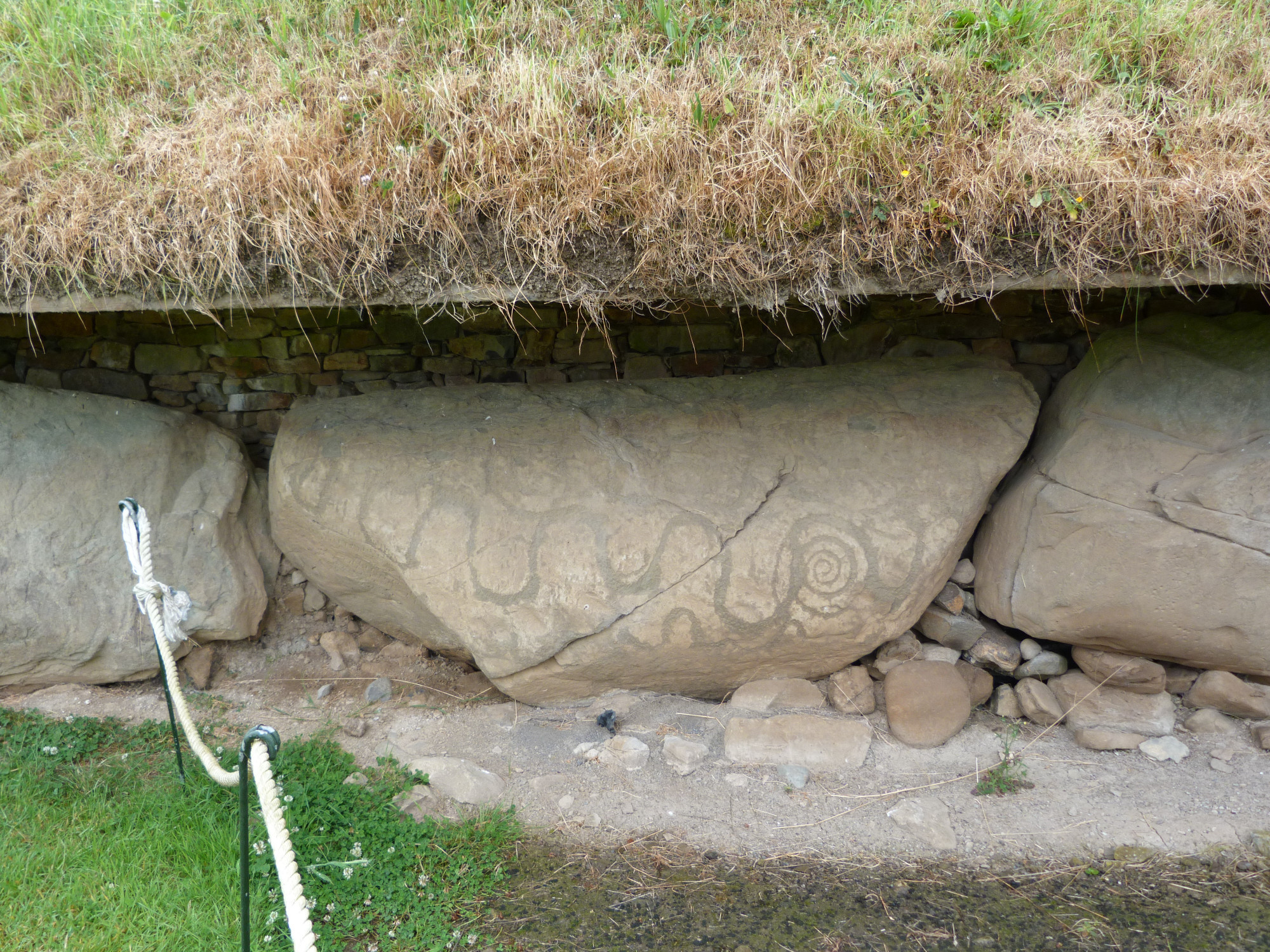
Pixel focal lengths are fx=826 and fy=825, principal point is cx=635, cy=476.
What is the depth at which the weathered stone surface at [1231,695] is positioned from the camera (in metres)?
2.80

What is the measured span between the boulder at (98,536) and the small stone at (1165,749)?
10.7ft

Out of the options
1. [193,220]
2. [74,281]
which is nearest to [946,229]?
[193,220]

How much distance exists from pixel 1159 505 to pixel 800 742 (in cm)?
142

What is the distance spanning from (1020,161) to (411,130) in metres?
1.77

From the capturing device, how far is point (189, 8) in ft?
11.0

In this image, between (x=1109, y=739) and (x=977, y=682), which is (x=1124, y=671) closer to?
(x=1109, y=739)

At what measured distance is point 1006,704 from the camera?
9.94 feet

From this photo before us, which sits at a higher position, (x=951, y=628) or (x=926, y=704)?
(x=951, y=628)

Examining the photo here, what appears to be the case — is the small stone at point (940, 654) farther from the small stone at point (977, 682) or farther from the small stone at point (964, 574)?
the small stone at point (964, 574)

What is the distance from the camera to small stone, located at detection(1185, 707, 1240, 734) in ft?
9.18

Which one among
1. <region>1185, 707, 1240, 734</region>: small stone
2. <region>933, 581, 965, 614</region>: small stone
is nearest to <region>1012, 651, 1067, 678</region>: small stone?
<region>933, 581, 965, 614</region>: small stone

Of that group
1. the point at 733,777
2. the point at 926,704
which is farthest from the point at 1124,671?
the point at 733,777

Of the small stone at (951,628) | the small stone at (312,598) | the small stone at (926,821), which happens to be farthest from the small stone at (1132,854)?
the small stone at (312,598)

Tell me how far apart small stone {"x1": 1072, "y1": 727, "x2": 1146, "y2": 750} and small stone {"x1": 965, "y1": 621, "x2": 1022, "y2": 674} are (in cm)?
32
